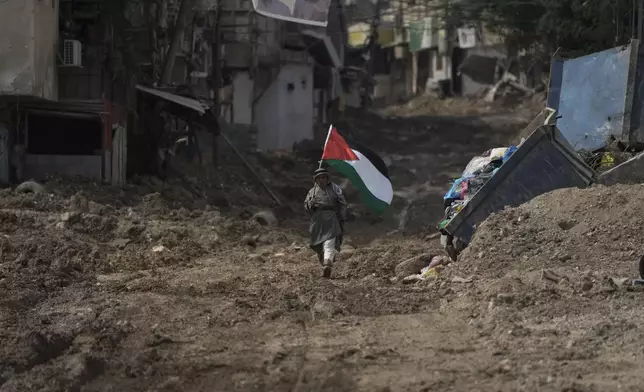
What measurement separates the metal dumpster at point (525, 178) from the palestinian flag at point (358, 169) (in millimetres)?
1574

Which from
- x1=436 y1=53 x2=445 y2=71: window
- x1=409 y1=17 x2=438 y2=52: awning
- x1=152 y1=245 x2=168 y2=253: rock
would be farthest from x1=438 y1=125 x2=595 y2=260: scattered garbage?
x1=436 y1=53 x2=445 y2=71: window

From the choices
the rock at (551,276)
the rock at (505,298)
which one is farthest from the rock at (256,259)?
the rock at (505,298)

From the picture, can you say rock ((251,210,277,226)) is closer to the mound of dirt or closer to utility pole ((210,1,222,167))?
utility pole ((210,1,222,167))

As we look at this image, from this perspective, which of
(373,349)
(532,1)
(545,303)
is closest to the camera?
(373,349)

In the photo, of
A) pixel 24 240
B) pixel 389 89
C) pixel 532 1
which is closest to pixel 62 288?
pixel 24 240

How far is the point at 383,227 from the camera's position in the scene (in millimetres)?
22656

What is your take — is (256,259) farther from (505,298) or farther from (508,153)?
(505,298)

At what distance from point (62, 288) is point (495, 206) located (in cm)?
516

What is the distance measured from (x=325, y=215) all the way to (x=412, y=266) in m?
1.24

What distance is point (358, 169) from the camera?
13641mm

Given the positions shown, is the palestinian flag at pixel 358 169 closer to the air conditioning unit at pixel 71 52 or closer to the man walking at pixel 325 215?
the man walking at pixel 325 215

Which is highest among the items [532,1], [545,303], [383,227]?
[532,1]

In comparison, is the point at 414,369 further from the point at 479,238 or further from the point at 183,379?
the point at 479,238

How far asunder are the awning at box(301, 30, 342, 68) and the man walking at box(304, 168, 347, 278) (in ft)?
89.4
